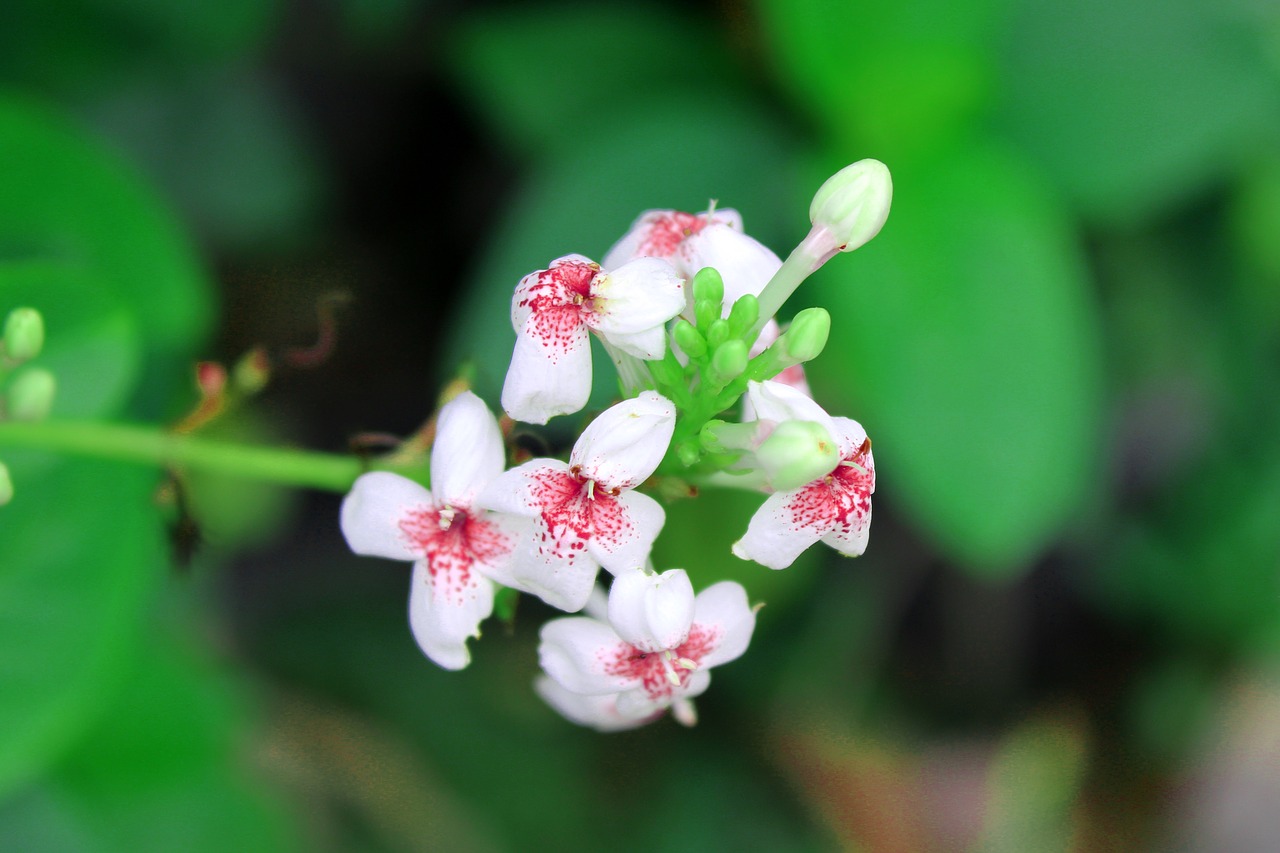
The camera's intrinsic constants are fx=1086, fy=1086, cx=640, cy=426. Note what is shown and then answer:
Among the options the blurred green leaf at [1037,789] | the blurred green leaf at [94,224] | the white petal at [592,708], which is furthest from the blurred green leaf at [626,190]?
the blurred green leaf at [1037,789]

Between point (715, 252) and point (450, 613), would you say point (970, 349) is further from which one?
point (450, 613)

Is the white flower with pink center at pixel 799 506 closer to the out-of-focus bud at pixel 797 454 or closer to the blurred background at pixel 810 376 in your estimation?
the out-of-focus bud at pixel 797 454

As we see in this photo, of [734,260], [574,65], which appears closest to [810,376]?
[574,65]

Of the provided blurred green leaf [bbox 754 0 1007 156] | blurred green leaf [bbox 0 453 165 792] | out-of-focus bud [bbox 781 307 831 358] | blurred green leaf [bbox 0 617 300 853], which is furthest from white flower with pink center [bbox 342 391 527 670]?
blurred green leaf [bbox 754 0 1007 156]

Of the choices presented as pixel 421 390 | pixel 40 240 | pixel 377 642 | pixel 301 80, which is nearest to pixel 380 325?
pixel 421 390

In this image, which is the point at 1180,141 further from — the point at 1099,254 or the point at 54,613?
the point at 54,613

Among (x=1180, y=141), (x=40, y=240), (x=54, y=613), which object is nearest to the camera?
(x=54, y=613)

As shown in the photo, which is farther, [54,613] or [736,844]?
[736,844]
